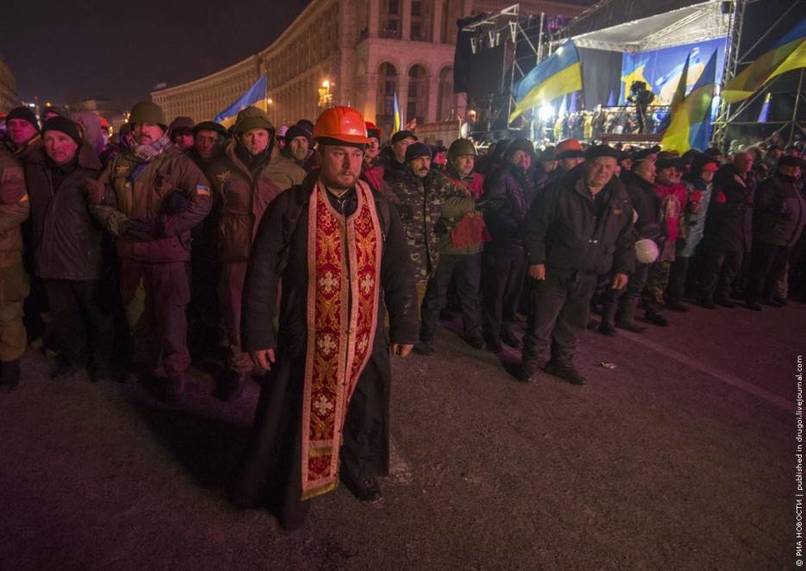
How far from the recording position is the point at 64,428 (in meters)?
3.76

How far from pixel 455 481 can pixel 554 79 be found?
9.29 meters

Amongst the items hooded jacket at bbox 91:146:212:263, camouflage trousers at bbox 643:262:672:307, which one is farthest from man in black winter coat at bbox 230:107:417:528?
camouflage trousers at bbox 643:262:672:307

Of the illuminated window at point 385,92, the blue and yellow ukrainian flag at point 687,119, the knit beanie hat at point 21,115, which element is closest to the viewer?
the knit beanie hat at point 21,115

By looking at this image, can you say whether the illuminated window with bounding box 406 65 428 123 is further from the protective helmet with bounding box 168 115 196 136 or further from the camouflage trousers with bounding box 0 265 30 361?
the camouflage trousers with bounding box 0 265 30 361

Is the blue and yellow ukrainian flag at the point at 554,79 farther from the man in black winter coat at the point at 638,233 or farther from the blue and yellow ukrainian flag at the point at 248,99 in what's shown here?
the blue and yellow ukrainian flag at the point at 248,99

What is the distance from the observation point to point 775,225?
796cm

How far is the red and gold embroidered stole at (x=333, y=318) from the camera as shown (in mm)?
2654

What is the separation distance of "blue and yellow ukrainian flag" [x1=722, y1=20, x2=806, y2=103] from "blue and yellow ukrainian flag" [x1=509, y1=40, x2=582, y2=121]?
279 cm

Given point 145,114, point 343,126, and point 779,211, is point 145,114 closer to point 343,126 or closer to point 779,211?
point 343,126

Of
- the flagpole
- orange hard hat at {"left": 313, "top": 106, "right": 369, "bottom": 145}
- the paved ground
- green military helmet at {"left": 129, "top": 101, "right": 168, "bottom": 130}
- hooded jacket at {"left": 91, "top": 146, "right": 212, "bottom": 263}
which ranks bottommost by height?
the paved ground

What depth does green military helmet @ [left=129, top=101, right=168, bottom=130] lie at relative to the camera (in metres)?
3.94

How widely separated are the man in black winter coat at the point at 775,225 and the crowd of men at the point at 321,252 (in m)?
0.03

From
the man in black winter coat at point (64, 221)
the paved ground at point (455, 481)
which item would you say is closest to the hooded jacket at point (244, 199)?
the man in black winter coat at point (64, 221)

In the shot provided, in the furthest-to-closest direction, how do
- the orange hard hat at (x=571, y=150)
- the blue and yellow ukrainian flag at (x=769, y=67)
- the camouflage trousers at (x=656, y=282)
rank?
the blue and yellow ukrainian flag at (x=769, y=67) → the camouflage trousers at (x=656, y=282) → the orange hard hat at (x=571, y=150)
